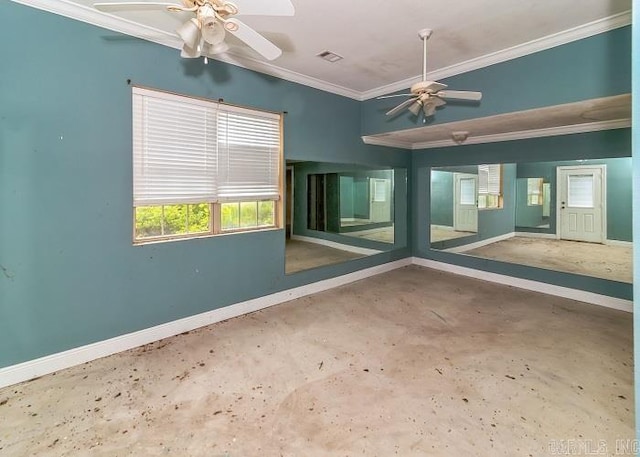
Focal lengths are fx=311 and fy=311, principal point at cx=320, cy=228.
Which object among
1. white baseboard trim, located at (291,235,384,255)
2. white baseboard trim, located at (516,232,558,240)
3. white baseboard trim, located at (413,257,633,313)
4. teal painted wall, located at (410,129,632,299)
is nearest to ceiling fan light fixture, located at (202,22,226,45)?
white baseboard trim, located at (291,235,384,255)

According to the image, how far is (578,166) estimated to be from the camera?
435 centimetres

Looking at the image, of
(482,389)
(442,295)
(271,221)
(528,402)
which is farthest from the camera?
(442,295)

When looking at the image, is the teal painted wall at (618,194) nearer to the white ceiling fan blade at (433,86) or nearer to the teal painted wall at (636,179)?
the white ceiling fan blade at (433,86)

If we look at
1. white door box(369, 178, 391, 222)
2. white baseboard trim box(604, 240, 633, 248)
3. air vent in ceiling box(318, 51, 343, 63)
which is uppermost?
air vent in ceiling box(318, 51, 343, 63)

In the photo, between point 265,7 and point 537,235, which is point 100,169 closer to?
point 265,7

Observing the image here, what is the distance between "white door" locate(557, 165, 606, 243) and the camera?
427 cm

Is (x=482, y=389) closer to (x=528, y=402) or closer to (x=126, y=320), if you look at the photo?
(x=528, y=402)

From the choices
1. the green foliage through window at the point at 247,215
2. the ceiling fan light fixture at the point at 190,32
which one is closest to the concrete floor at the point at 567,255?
the green foliage through window at the point at 247,215

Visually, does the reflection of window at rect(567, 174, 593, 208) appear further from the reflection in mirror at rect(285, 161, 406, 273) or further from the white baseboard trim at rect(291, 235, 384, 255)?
the white baseboard trim at rect(291, 235, 384, 255)

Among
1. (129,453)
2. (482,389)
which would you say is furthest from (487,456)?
(129,453)

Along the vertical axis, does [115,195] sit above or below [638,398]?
above

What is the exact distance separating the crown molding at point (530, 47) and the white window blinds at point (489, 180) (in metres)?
2.05

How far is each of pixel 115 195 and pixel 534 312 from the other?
4668mm

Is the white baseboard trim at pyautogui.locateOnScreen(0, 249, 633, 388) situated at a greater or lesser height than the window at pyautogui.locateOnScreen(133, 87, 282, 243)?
lesser
